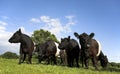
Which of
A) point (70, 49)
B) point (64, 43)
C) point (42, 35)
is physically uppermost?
point (42, 35)

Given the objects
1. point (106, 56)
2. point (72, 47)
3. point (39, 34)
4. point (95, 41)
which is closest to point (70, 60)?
point (72, 47)

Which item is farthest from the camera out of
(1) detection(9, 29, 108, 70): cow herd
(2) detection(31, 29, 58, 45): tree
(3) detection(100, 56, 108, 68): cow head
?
(2) detection(31, 29, 58, 45): tree

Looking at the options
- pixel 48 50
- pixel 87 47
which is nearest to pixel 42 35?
pixel 48 50

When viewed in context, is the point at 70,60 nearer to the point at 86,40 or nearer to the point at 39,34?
the point at 86,40

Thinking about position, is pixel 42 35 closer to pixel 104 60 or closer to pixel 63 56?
pixel 63 56

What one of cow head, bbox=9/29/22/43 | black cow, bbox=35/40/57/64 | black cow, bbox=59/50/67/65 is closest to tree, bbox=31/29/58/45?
black cow, bbox=59/50/67/65

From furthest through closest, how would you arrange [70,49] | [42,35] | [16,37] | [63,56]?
Answer: [42,35] < [63,56] < [70,49] < [16,37]

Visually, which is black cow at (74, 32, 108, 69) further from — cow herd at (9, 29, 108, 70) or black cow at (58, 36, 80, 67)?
black cow at (58, 36, 80, 67)

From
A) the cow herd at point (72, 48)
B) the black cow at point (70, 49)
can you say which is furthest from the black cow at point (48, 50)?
the black cow at point (70, 49)

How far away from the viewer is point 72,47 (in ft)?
85.4

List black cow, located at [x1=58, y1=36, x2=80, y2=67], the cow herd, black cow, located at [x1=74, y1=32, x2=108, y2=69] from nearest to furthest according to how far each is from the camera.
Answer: black cow, located at [x1=74, y1=32, x2=108, y2=69] < the cow herd < black cow, located at [x1=58, y1=36, x2=80, y2=67]

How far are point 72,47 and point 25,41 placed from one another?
4.18 m

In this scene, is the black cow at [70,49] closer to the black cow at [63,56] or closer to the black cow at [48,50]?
the black cow at [48,50]

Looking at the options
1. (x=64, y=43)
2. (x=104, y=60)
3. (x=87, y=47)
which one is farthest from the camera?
(x=104, y=60)
